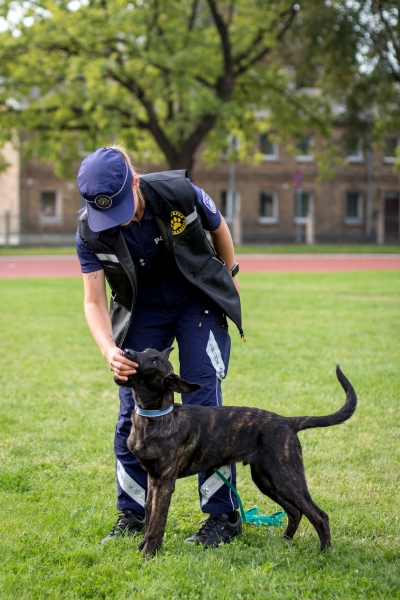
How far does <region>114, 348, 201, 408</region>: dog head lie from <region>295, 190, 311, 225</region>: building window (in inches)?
1737

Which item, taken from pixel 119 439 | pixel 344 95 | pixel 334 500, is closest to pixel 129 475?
pixel 119 439

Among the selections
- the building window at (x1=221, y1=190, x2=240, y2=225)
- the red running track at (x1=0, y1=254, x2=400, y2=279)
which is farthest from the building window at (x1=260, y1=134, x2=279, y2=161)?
the red running track at (x1=0, y1=254, x2=400, y2=279)

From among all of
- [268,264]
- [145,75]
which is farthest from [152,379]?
[145,75]

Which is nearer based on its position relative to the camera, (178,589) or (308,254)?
(178,589)

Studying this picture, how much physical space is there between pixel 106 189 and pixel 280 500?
193 cm

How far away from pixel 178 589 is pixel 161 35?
27149mm

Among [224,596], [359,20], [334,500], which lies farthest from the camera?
[359,20]

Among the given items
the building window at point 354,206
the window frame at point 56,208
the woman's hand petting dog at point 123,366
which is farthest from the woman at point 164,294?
the building window at point 354,206

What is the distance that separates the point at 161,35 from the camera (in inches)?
1115

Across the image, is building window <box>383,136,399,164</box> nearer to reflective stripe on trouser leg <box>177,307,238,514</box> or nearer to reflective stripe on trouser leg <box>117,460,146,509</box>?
reflective stripe on trouser leg <box>177,307,238,514</box>

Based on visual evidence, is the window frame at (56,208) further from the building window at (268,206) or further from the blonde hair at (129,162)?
the blonde hair at (129,162)

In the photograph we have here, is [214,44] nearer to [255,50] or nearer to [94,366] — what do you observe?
[255,50]

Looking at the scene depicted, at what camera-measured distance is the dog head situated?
12.7ft

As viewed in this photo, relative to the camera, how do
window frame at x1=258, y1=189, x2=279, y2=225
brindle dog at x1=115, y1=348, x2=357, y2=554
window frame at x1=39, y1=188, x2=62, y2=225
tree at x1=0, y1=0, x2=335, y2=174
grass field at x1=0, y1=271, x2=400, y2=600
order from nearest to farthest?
grass field at x1=0, y1=271, x2=400, y2=600 < brindle dog at x1=115, y1=348, x2=357, y2=554 < tree at x1=0, y1=0, x2=335, y2=174 < window frame at x1=39, y1=188, x2=62, y2=225 < window frame at x1=258, y1=189, x2=279, y2=225
